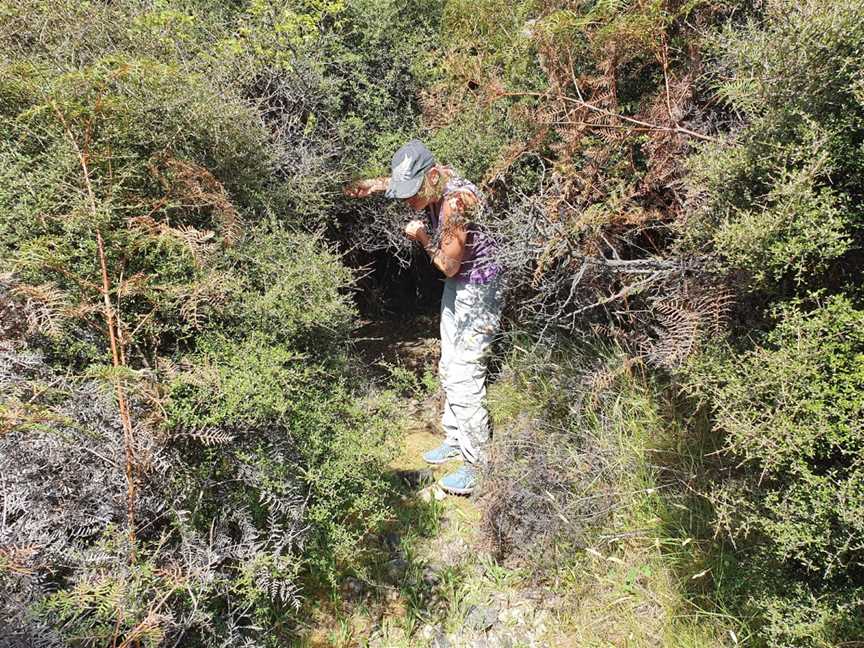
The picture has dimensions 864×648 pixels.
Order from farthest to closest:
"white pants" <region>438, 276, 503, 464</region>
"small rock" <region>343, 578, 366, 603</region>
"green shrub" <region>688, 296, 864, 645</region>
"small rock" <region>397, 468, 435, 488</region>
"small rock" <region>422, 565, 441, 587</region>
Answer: "small rock" <region>397, 468, 435, 488</region> < "white pants" <region>438, 276, 503, 464</region> < "small rock" <region>422, 565, 441, 587</region> < "small rock" <region>343, 578, 366, 603</region> < "green shrub" <region>688, 296, 864, 645</region>

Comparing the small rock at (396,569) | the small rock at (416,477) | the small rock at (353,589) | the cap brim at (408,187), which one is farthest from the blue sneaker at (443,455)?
the cap brim at (408,187)

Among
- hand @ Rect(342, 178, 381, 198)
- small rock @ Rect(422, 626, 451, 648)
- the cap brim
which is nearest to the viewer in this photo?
small rock @ Rect(422, 626, 451, 648)

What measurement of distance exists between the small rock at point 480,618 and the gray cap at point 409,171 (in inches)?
94.5

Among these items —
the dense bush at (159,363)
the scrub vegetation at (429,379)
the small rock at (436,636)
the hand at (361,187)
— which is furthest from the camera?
the hand at (361,187)

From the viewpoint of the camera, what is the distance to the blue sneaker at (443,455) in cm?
412

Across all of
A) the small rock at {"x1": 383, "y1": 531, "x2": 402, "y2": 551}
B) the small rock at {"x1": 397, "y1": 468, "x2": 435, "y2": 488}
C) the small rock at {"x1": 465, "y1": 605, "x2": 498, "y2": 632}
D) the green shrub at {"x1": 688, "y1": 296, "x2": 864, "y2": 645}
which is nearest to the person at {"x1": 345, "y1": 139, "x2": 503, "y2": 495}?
the small rock at {"x1": 397, "y1": 468, "x2": 435, "y2": 488}

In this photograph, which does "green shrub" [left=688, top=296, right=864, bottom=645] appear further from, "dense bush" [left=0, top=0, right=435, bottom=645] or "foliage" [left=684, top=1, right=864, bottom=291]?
"dense bush" [left=0, top=0, right=435, bottom=645]

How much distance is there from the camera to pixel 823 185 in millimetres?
1767

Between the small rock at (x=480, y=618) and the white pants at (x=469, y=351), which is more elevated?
the white pants at (x=469, y=351)

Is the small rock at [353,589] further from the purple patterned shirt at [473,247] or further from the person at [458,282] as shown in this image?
the purple patterned shirt at [473,247]

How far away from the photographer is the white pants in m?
3.56

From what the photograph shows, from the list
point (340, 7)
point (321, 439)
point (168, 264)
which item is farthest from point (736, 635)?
point (340, 7)

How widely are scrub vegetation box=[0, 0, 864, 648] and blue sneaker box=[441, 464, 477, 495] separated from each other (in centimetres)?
14

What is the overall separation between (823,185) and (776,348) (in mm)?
558
